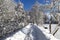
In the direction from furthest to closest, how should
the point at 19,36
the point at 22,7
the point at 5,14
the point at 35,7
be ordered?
1. the point at 35,7
2. the point at 22,7
3. the point at 5,14
4. the point at 19,36

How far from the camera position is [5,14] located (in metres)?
7.40

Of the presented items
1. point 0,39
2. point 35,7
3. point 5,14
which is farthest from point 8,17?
point 35,7

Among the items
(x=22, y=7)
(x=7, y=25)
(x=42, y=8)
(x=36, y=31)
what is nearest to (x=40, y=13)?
(x=42, y=8)

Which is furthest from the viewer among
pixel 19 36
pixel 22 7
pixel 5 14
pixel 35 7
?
pixel 35 7

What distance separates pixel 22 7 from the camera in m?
9.57

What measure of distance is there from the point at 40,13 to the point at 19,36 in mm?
5042

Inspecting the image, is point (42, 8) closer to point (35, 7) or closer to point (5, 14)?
point (35, 7)

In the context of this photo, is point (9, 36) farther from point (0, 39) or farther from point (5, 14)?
point (5, 14)

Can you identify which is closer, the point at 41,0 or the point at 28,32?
the point at 28,32

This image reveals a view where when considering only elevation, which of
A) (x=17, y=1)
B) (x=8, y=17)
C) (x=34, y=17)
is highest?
(x=17, y=1)

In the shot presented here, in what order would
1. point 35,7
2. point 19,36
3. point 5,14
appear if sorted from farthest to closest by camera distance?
point 35,7, point 5,14, point 19,36

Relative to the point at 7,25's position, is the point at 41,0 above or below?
above

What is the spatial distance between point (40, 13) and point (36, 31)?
4528mm

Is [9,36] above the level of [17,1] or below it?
below
